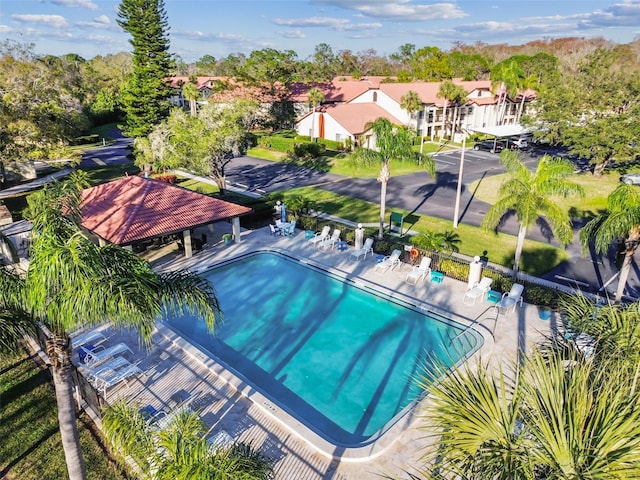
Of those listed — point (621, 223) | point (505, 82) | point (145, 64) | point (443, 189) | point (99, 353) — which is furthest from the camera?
point (505, 82)

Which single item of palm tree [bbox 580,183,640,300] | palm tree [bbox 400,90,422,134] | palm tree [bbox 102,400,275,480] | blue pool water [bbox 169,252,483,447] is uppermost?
palm tree [bbox 400,90,422,134]

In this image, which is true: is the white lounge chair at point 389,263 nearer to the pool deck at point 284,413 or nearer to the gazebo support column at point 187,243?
the pool deck at point 284,413

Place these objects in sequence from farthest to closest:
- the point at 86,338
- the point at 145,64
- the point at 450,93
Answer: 1. the point at 450,93
2. the point at 145,64
3. the point at 86,338

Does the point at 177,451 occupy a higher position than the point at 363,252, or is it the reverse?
the point at 177,451

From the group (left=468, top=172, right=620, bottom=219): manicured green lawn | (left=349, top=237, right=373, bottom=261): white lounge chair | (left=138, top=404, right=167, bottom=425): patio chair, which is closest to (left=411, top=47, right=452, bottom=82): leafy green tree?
(left=468, top=172, right=620, bottom=219): manicured green lawn

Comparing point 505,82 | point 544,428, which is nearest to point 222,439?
point 544,428

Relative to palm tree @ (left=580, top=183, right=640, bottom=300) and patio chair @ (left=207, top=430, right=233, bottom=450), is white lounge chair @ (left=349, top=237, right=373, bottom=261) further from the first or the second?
patio chair @ (left=207, top=430, right=233, bottom=450)

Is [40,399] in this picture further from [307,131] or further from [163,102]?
[307,131]

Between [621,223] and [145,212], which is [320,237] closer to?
[145,212]

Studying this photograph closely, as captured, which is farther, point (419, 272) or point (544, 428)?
point (419, 272)
